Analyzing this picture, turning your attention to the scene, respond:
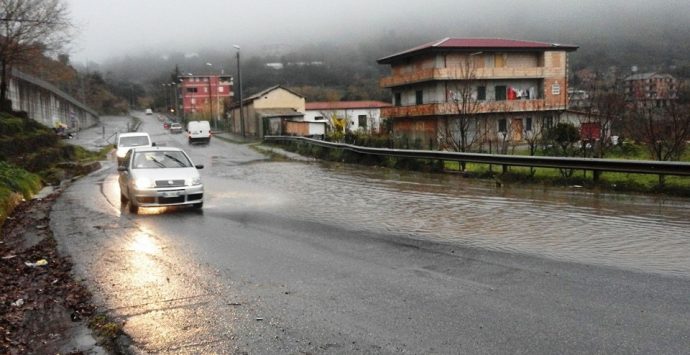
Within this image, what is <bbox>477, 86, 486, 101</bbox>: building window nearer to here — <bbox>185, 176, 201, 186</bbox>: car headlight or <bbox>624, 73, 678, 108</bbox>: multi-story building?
<bbox>624, 73, 678, 108</bbox>: multi-story building

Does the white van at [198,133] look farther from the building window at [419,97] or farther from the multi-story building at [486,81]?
the building window at [419,97]

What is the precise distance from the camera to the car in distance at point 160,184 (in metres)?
13.4

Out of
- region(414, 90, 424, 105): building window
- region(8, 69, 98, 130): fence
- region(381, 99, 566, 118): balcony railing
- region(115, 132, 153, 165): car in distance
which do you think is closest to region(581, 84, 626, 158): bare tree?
region(115, 132, 153, 165): car in distance

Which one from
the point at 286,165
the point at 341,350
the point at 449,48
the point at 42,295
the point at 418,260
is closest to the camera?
the point at 341,350

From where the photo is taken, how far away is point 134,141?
1209 inches

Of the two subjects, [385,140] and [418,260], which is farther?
[385,140]

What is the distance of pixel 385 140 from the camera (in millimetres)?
29375

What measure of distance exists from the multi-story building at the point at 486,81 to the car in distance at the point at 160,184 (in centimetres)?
4312

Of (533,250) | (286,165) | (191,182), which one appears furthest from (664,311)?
(286,165)

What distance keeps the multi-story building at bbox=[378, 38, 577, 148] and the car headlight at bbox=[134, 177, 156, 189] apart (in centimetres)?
4442

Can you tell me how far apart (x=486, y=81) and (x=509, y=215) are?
51.5 metres

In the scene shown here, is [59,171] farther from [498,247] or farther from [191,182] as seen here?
[498,247]

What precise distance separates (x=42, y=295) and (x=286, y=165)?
21.0m

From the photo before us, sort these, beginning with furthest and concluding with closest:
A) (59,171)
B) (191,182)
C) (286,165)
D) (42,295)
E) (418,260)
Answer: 1. (286,165)
2. (59,171)
3. (191,182)
4. (418,260)
5. (42,295)
